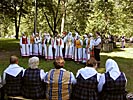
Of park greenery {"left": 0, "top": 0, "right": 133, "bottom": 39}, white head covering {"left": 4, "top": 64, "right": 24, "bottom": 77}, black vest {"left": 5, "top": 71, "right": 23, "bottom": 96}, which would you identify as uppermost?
park greenery {"left": 0, "top": 0, "right": 133, "bottom": 39}

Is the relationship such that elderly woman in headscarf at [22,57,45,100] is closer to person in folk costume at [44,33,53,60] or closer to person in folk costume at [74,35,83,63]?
person in folk costume at [74,35,83,63]

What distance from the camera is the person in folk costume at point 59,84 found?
546cm

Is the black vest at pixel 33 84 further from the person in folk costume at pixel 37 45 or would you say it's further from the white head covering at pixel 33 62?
the person in folk costume at pixel 37 45

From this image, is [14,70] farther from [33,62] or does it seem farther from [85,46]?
[85,46]

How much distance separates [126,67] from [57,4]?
24458 millimetres

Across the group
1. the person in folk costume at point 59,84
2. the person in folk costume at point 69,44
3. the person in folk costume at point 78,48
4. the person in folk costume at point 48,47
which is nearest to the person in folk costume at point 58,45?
the person in folk costume at point 48,47

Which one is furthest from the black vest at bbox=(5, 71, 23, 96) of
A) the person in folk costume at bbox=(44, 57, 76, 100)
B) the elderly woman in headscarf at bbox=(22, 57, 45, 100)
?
the person in folk costume at bbox=(44, 57, 76, 100)

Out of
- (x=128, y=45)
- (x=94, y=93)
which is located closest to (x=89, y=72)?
(x=94, y=93)

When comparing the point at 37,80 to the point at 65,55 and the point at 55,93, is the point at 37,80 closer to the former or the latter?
the point at 55,93

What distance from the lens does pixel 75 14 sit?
1475 inches

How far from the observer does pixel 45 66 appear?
1294 cm

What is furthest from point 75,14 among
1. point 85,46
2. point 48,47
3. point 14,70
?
point 14,70

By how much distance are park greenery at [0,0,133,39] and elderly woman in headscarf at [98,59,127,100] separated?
52.5 ft

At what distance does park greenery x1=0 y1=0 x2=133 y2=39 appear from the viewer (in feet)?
77.6
